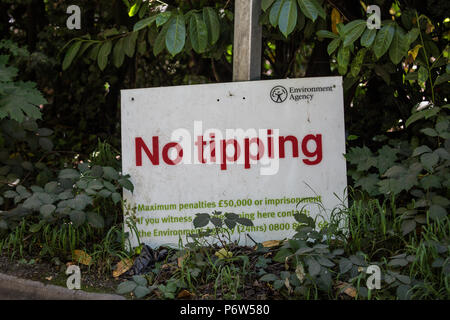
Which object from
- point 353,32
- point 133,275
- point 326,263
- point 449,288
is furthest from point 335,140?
point 133,275

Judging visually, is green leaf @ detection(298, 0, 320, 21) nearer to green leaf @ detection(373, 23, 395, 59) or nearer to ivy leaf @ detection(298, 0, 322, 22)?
ivy leaf @ detection(298, 0, 322, 22)

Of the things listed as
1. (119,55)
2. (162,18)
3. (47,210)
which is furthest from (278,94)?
(47,210)

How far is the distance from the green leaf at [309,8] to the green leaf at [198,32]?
526mm

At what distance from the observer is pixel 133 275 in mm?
2572

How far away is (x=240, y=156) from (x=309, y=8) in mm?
865

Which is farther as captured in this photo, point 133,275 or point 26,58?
point 26,58

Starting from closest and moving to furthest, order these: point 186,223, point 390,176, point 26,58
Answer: point 390,176 < point 186,223 < point 26,58

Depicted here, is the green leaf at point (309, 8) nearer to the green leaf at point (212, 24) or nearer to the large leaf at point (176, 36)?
the green leaf at point (212, 24)

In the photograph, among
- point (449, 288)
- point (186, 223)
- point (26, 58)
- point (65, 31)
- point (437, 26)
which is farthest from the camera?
point (65, 31)

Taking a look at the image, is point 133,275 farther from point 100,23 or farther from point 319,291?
point 100,23

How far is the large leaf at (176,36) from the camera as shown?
263 centimetres

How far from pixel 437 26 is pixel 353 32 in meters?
0.95

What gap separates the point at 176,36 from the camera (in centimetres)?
263

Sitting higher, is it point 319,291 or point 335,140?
point 335,140
